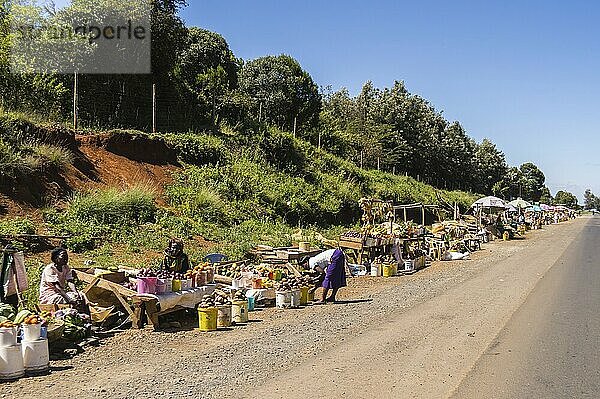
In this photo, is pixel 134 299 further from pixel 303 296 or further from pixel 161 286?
pixel 303 296

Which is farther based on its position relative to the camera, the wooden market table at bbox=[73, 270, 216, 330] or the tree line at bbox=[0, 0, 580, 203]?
the tree line at bbox=[0, 0, 580, 203]

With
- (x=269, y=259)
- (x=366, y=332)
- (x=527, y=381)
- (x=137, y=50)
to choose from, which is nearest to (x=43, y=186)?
(x=269, y=259)

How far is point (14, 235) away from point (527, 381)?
13092 millimetres

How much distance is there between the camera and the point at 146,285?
446 inches

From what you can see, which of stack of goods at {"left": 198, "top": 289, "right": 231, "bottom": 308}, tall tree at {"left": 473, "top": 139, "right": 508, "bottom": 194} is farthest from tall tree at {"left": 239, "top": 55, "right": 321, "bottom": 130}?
tall tree at {"left": 473, "top": 139, "right": 508, "bottom": 194}

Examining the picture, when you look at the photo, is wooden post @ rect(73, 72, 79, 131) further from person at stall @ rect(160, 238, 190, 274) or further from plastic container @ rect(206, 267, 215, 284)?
plastic container @ rect(206, 267, 215, 284)

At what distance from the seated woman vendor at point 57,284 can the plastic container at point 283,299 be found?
4.79 meters

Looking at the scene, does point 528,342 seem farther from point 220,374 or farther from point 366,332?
point 220,374

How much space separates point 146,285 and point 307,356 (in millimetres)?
3559

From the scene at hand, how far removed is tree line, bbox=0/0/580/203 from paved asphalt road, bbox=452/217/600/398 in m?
19.8

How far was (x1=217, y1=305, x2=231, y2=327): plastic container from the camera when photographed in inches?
464

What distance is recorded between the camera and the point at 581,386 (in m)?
8.02

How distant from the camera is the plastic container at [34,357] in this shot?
27.3 feet

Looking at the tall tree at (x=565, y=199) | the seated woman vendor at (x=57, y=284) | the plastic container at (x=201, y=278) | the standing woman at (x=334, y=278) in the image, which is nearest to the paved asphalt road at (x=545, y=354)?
the standing woman at (x=334, y=278)
